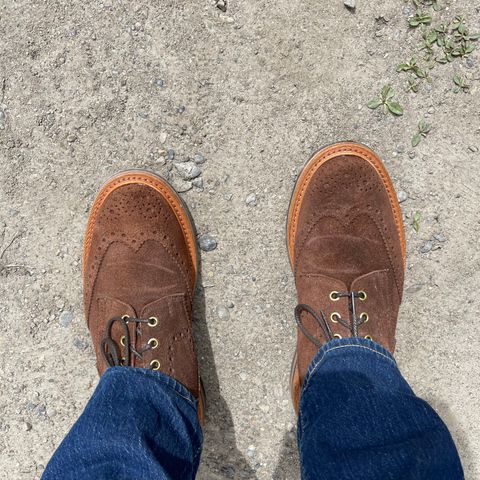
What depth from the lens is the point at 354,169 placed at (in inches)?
64.7

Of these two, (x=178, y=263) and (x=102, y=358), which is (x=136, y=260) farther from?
(x=102, y=358)

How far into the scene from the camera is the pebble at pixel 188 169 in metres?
1.67

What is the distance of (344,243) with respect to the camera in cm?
166

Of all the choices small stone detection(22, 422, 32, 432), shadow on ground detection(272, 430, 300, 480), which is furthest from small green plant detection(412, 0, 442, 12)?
small stone detection(22, 422, 32, 432)

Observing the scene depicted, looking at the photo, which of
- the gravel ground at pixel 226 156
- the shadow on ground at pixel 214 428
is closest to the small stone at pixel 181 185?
the gravel ground at pixel 226 156

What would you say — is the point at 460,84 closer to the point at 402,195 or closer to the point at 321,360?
the point at 402,195

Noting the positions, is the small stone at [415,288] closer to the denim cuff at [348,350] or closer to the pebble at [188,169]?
the denim cuff at [348,350]

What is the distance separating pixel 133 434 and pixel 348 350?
678 mm

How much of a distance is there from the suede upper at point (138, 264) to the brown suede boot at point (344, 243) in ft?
1.34

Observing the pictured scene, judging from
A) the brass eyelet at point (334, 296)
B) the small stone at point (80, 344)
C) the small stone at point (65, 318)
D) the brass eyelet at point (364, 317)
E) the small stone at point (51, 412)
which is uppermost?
the brass eyelet at point (334, 296)

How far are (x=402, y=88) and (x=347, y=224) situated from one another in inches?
20.2

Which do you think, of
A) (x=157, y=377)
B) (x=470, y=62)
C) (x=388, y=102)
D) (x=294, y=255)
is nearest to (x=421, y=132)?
(x=388, y=102)

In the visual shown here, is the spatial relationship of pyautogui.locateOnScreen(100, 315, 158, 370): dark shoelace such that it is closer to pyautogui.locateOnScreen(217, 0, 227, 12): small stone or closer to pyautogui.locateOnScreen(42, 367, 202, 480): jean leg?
pyautogui.locateOnScreen(42, 367, 202, 480): jean leg

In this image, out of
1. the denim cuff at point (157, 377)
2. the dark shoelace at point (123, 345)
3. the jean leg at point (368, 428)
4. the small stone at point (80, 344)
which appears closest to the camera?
the jean leg at point (368, 428)
